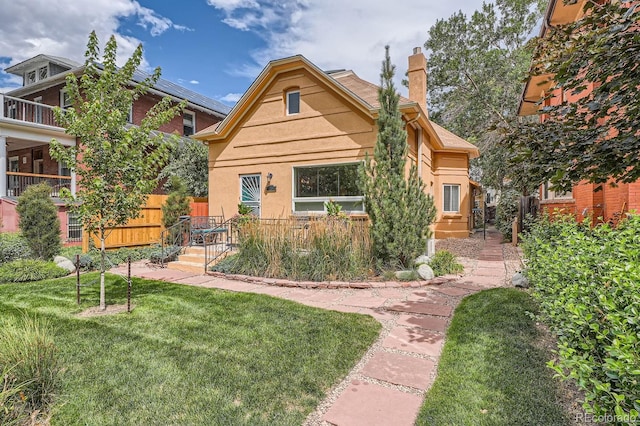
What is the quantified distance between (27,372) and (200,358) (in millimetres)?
1474

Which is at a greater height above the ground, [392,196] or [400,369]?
[392,196]

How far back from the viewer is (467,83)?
2291 centimetres

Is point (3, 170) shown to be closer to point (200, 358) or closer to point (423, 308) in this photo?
point (200, 358)

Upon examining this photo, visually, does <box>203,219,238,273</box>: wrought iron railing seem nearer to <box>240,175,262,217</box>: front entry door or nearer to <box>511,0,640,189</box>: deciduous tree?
<box>240,175,262,217</box>: front entry door

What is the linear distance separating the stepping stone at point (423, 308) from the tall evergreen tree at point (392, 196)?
2076 millimetres

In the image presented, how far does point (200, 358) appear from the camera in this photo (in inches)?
142

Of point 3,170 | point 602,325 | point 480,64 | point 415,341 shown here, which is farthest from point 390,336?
point 480,64

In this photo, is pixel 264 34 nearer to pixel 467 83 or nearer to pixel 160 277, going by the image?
pixel 160 277

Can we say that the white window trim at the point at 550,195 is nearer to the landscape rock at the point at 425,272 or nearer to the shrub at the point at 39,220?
the landscape rock at the point at 425,272

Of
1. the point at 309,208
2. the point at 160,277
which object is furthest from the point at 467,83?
the point at 160,277

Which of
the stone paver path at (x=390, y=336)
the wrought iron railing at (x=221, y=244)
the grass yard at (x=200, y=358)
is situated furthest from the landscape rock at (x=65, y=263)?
the wrought iron railing at (x=221, y=244)

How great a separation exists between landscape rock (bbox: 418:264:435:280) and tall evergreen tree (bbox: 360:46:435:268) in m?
0.47

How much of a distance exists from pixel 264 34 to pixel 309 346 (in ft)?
49.1

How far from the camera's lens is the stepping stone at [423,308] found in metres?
5.25
